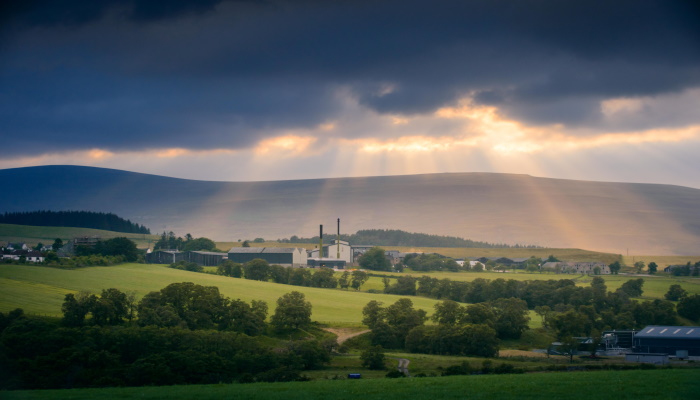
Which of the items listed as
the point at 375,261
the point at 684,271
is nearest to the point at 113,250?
the point at 375,261

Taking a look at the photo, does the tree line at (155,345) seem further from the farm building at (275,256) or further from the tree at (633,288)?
the farm building at (275,256)

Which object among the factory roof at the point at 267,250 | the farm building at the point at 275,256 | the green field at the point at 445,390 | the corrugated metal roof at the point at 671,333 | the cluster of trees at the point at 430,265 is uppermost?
the factory roof at the point at 267,250

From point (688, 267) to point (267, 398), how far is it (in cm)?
10525

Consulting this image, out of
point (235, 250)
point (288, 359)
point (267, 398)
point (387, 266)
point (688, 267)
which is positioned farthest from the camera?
point (235, 250)

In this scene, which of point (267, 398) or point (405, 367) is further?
point (405, 367)

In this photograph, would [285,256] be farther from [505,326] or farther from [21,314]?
[21,314]

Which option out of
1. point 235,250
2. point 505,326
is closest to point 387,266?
point 235,250

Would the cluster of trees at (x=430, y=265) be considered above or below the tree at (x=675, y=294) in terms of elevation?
above

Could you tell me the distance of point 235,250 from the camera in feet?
453

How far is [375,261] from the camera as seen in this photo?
128m

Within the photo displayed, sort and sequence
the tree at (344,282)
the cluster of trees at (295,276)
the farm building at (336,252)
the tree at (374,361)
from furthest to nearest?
the farm building at (336,252)
the tree at (344,282)
the cluster of trees at (295,276)
the tree at (374,361)

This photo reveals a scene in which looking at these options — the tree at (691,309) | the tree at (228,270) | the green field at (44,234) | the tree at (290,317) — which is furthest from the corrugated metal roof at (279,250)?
the tree at (691,309)

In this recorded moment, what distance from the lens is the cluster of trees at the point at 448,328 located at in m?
54.2

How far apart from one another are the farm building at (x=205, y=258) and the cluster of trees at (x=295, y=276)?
2727 cm
